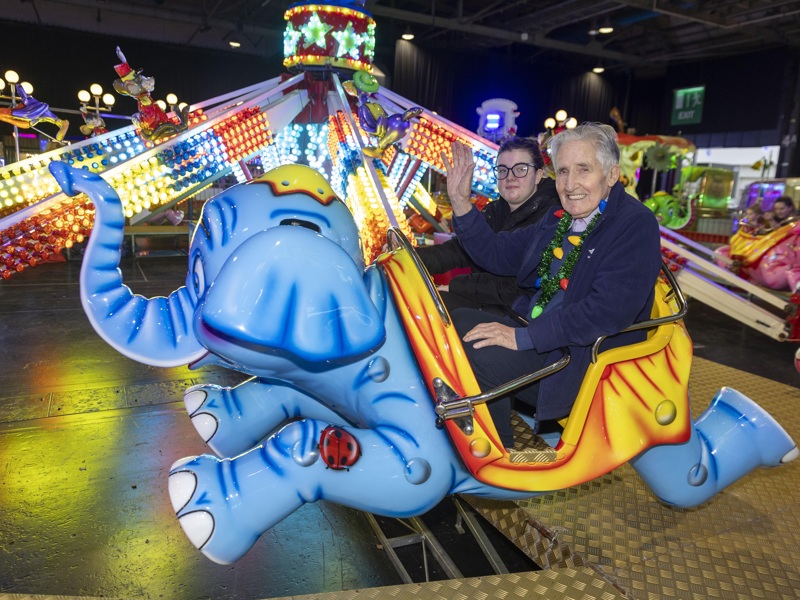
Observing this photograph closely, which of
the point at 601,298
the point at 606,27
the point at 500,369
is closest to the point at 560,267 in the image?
the point at 601,298

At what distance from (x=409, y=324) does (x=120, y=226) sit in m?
0.69

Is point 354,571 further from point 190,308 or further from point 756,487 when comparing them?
point 756,487

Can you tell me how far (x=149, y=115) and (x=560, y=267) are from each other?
3.85 meters

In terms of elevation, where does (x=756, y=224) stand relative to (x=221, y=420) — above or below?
above

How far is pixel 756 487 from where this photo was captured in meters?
1.95

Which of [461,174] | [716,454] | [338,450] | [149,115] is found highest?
[149,115]

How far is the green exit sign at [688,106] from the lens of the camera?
607 inches

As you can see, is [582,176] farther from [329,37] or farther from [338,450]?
[329,37]

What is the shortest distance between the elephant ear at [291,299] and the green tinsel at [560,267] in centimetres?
63

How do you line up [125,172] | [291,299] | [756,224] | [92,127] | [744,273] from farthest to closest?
1. [756,224]
2. [92,127]
3. [744,273]
4. [125,172]
5. [291,299]

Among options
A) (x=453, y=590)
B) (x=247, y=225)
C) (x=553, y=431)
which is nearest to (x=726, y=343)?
(x=553, y=431)

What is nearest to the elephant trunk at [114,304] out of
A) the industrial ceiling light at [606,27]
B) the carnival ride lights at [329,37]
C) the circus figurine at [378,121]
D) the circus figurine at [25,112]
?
the circus figurine at [378,121]

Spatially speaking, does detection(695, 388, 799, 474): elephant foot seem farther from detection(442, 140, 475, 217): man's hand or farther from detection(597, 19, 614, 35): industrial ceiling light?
detection(597, 19, 614, 35): industrial ceiling light

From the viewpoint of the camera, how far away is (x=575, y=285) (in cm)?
145
